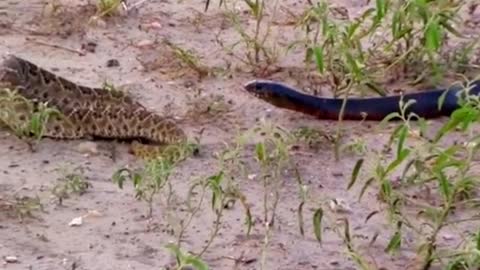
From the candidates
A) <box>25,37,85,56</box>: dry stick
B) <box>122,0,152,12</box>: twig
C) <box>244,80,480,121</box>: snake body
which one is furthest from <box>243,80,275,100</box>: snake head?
<box>122,0,152,12</box>: twig

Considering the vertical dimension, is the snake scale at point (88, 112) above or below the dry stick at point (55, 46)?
below

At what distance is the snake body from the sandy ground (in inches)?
2.7

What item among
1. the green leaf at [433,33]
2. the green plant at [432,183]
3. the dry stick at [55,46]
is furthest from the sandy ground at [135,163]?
the green leaf at [433,33]

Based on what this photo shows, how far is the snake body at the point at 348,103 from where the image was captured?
259 inches

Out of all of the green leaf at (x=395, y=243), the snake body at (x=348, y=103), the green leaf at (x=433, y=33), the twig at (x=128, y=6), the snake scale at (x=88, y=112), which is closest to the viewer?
the green leaf at (x=395, y=243)

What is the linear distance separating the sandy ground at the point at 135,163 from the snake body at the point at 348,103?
68 millimetres

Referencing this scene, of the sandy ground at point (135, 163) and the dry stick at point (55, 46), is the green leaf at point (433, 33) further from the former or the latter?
the dry stick at point (55, 46)

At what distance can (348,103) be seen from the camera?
21.7 ft

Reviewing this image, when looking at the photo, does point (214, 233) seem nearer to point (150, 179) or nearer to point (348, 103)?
point (150, 179)

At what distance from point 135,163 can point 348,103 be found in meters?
1.22

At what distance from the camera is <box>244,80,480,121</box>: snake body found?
6.58 m

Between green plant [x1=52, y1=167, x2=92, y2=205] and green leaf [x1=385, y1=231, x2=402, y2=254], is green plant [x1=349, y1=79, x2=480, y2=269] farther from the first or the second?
green plant [x1=52, y1=167, x2=92, y2=205]

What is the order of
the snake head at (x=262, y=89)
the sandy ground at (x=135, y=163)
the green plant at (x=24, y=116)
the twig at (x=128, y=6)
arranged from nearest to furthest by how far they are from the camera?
the sandy ground at (x=135, y=163)
the green plant at (x=24, y=116)
the snake head at (x=262, y=89)
the twig at (x=128, y=6)

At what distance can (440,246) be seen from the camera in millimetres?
5133
